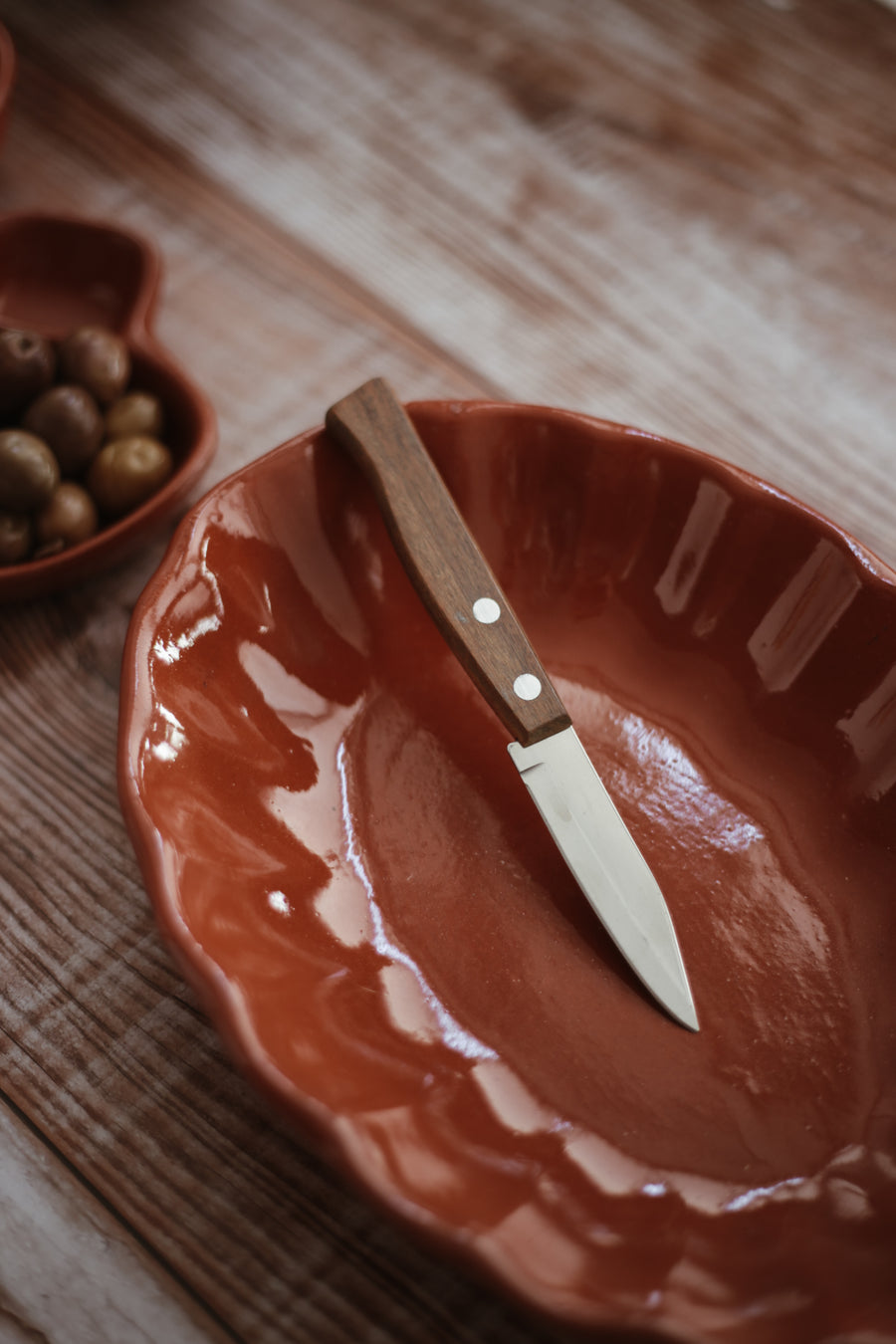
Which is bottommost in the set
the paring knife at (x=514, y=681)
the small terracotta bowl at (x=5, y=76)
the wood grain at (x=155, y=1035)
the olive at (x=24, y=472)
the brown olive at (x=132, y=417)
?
the wood grain at (x=155, y=1035)

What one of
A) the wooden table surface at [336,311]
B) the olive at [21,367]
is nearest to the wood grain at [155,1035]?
the wooden table surface at [336,311]

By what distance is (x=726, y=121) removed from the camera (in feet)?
3.38

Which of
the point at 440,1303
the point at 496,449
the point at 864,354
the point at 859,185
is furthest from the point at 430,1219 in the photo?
the point at 859,185

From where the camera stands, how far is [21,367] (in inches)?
28.2

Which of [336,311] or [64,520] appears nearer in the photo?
[64,520]

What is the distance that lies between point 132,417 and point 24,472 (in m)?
0.09

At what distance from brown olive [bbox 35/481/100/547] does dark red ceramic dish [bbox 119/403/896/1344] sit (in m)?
0.13

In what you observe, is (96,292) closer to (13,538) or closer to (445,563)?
(13,538)

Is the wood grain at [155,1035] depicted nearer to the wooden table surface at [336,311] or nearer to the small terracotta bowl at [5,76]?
the wooden table surface at [336,311]

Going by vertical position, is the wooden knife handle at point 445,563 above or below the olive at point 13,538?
above

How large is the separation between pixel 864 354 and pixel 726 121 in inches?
12.3

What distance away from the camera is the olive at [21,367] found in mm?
713

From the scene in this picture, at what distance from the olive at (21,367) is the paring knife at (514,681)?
222 millimetres

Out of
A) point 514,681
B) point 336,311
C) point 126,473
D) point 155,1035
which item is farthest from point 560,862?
point 336,311
